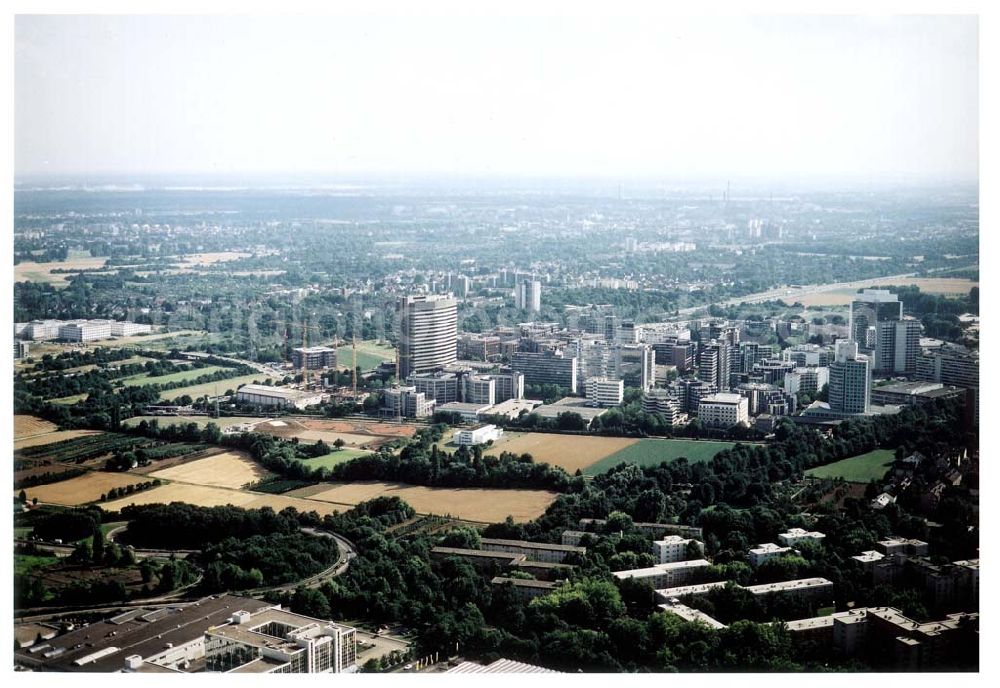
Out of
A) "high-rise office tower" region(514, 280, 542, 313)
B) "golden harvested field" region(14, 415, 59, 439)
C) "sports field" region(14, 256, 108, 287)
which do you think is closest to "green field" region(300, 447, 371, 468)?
"golden harvested field" region(14, 415, 59, 439)

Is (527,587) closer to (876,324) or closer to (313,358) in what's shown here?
(313,358)

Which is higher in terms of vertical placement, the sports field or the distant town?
the sports field

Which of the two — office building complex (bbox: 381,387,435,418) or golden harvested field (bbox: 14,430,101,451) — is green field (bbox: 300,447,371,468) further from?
golden harvested field (bbox: 14,430,101,451)

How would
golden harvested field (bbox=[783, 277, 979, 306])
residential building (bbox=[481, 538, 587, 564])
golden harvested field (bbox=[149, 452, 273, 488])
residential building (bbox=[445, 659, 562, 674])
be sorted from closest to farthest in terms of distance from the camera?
residential building (bbox=[445, 659, 562, 674]), residential building (bbox=[481, 538, 587, 564]), golden harvested field (bbox=[149, 452, 273, 488]), golden harvested field (bbox=[783, 277, 979, 306])

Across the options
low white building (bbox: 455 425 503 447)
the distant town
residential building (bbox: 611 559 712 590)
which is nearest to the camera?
the distant town

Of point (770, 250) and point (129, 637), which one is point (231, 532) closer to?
point (129, 637)

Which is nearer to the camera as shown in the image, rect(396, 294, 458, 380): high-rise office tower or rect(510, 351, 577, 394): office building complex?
rect(510, 351, 577, 394): office building complex

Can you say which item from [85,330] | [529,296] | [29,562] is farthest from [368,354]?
[29,562]
